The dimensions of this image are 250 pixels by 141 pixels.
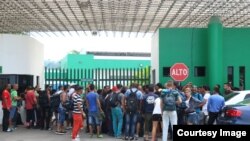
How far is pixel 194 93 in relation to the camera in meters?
14.5

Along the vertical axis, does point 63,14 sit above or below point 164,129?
above

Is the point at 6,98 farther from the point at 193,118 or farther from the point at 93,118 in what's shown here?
the point at 193,118

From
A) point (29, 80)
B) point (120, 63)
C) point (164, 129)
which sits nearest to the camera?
point (164, 129)

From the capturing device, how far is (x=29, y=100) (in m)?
18.0

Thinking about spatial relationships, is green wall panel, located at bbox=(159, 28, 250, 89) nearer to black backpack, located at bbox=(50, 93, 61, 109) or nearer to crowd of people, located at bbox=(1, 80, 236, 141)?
crowd of people, located at bbox=(1, 80, 236, 141)

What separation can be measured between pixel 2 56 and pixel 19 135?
706 centimetres

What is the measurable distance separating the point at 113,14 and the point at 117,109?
12.3 m

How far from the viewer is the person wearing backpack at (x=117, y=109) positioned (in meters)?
14.8

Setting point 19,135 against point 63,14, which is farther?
point 63,14

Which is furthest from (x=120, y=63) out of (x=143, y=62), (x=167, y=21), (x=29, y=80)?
(x=29, y=80)

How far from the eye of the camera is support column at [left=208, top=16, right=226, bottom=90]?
22.1m

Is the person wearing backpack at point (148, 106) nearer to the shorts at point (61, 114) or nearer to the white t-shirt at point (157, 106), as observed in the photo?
the white t-shirt at point (157, 106)

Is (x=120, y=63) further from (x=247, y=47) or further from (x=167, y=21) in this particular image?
(x=247, y=47)

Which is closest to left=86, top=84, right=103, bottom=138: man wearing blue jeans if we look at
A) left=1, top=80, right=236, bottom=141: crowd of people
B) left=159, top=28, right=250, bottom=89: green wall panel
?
left=1, top=80, right=236, bottom=141: crowd of people
